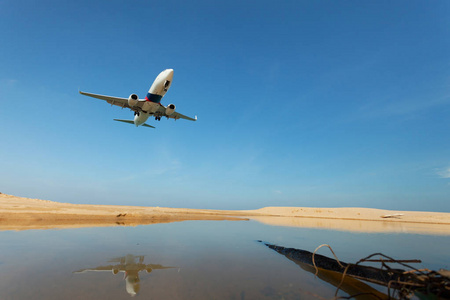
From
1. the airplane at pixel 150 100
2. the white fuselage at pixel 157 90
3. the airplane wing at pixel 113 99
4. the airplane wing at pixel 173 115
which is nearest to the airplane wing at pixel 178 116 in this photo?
the airplane wing at pixel 173 115

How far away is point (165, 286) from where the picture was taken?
607cm

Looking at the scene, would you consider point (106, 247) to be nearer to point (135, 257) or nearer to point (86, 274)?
point (135, 257)

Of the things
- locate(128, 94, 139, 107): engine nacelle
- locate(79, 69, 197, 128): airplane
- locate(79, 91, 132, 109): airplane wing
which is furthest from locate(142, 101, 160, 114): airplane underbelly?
locate(79, 91, 132, 109): airplane wing

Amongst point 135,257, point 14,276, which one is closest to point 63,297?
point 14,276

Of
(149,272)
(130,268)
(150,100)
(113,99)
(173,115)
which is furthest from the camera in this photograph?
(173,115)

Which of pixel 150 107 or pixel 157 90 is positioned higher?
pixel 157 90

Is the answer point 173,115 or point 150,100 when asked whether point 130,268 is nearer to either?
point 150,100

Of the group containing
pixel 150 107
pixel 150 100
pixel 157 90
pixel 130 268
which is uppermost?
pixel 157 90

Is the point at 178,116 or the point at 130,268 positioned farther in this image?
the point at 178,116

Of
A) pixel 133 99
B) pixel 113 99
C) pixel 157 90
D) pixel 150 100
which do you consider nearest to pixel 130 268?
pixel 133 99

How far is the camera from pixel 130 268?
7.62 metres

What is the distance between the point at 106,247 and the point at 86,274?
13.8 ft

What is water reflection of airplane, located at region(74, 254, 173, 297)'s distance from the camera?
613 centimetres

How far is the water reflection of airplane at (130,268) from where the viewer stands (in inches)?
241
